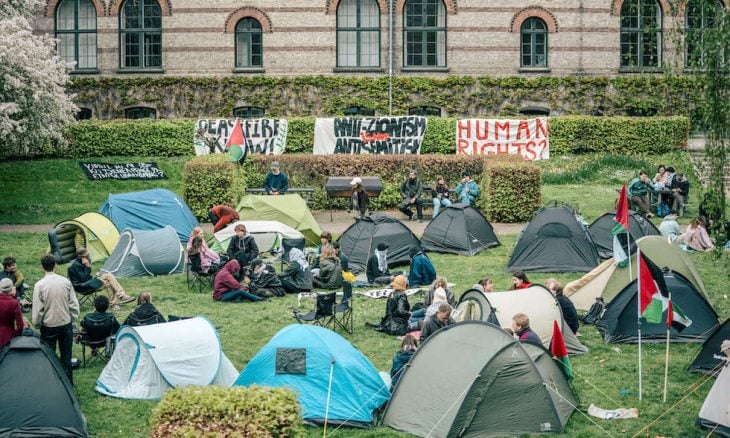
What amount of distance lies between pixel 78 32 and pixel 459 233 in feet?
66.8

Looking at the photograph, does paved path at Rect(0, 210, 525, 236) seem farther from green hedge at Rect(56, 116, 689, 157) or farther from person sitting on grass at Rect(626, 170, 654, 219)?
green hedge at Rect(56, 116, 689, 157)

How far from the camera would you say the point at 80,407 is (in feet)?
44.7

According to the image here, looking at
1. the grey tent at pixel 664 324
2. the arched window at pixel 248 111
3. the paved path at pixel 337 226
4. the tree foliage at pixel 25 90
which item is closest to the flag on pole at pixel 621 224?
the grey tent at pixel 664 324

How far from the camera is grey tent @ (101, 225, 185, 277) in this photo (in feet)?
71.2

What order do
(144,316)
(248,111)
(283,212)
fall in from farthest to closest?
(248,111)
(283,212)
(144,316)

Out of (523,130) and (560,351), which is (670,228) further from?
(560,351)

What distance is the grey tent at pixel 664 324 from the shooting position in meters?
16.9

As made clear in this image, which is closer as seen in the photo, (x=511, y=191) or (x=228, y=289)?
(x=228, y=289)

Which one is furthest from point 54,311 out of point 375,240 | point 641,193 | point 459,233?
point 641,193

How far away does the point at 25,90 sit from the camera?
95.6 feet

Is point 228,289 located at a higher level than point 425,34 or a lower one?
lower

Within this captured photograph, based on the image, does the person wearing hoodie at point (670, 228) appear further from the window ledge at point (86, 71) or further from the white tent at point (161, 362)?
the window ledge at point (86, 71)

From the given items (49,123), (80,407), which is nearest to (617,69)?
(49,123)

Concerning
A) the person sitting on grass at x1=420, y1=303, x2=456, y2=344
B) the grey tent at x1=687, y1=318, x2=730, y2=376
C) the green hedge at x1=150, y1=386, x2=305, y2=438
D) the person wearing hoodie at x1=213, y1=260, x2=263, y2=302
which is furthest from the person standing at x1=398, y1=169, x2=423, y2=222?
the green hedge at x1=150, y1=386, x2=305, y2=438
